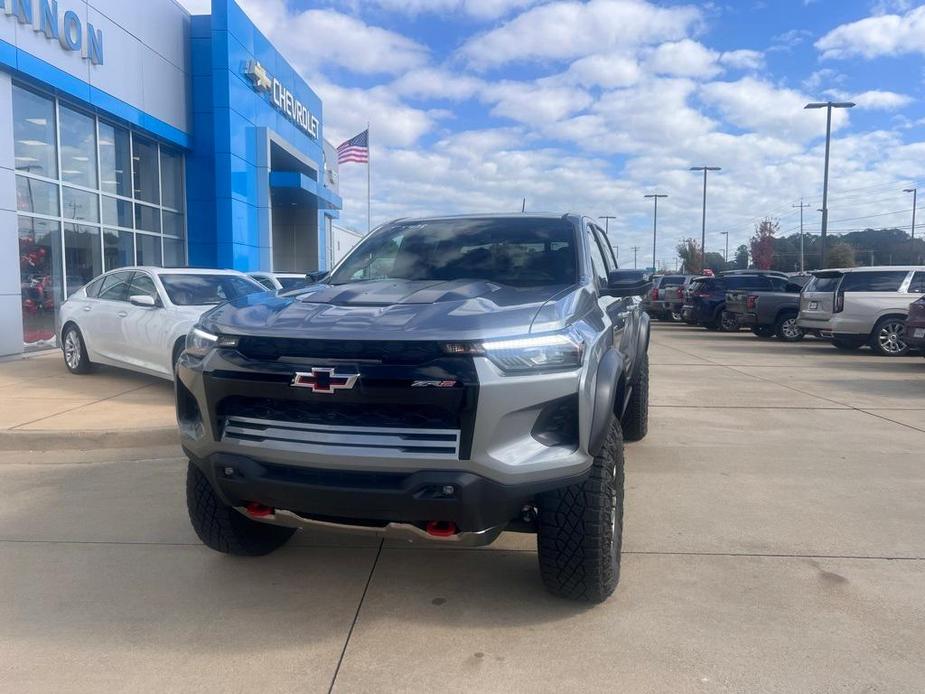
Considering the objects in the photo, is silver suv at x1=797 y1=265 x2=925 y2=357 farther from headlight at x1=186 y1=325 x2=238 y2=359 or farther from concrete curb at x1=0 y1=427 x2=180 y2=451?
headlight at x1=186 y1=325 x2=238 y2=359

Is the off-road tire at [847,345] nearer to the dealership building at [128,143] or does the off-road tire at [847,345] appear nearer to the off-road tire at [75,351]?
the off-road tire at [75,351]

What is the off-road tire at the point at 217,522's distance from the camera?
12.0 feet

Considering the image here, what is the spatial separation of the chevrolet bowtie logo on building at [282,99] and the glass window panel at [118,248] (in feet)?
22.0

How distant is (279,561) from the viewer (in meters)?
3.99

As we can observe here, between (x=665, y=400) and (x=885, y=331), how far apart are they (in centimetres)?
772

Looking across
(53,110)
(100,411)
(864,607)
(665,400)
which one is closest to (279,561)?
(864,607)

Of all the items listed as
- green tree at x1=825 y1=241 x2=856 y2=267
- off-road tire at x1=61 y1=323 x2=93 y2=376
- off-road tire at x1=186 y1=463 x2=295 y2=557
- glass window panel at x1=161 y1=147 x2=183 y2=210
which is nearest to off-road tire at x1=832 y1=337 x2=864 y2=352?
off-road tire at x1=61 y1=323 x2=93 y2=376

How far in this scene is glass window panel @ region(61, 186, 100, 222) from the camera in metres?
14.0

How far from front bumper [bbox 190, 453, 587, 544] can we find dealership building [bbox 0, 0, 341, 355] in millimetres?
10870

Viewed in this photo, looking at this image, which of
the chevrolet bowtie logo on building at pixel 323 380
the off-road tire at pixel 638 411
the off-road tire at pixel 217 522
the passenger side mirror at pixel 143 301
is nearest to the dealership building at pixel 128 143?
the passenger side mirror at pixel 143 301

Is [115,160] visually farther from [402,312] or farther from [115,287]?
[402,312]

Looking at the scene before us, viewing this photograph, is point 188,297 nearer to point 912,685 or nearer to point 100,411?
point 100,411

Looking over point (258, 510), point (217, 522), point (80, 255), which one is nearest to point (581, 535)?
point (258, 510)

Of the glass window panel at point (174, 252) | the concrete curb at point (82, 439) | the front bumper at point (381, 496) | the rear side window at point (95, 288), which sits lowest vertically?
the concrete curb at point (82, 439)
